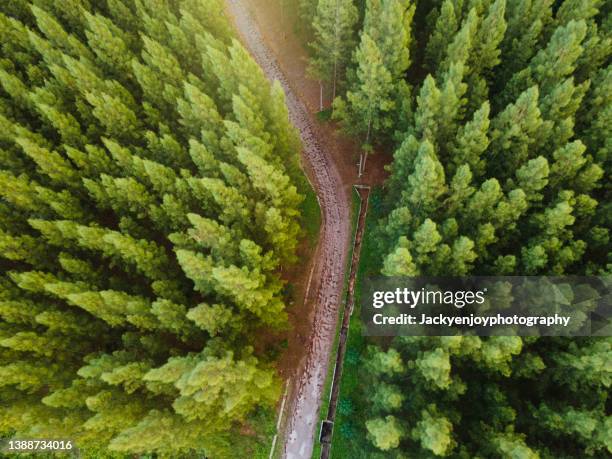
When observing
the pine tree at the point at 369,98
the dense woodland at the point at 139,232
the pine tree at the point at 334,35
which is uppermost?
the pine tree at the point at 334,35

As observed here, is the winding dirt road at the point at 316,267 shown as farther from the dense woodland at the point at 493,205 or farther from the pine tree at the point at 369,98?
the pine tree at the point at 369,98

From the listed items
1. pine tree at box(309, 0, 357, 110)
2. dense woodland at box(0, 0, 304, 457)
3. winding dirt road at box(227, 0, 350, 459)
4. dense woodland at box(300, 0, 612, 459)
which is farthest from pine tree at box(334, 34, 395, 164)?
winding dirt road at box(227, 0, 350, 459)

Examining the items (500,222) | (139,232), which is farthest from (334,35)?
(139,232)

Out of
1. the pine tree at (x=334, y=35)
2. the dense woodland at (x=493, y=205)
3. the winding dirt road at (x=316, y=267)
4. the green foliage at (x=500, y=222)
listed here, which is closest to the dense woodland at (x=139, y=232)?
the winding dirt road at (x=316, y=267)

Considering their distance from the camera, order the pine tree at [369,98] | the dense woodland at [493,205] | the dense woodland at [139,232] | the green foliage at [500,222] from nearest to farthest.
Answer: the green foliage at [500,222] → the dense woodland at [493,205] → the dense woodland at [139,232] → the pine tree at [369,98]

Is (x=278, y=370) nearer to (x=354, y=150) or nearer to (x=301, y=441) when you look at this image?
(x=301, y=441)

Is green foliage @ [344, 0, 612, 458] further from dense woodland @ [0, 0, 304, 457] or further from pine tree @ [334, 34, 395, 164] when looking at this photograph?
dense woodland @ [0, 0, 304, 457]

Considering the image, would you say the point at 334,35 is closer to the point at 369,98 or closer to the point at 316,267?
the point at 369,98

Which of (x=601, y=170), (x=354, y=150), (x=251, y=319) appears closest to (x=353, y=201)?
(x=354, y=150)
